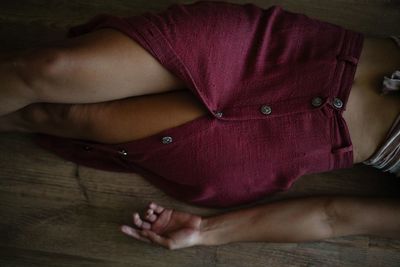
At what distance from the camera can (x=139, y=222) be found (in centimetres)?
Answer: 99

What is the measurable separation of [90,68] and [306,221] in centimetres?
61

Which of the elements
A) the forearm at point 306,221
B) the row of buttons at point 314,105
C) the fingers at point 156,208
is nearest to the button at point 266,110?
the row of buttons at point 314,105

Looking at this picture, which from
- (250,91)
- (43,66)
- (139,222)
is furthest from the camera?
(139,222)

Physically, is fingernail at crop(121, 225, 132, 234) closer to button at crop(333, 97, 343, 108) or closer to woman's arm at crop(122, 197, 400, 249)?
woman's arm at crop(122, 197, 400, 249)

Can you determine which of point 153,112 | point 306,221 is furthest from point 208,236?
point 153,112

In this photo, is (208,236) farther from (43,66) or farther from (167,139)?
(43,66)

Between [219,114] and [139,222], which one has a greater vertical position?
[219,114]

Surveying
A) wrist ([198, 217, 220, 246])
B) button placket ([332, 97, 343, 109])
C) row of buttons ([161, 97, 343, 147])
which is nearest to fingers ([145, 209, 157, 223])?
wrist ([198, 217, 220, 246])

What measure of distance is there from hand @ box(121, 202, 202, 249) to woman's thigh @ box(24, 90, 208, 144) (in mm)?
220

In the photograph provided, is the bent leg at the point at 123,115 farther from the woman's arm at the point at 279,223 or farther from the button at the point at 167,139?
the woman's arm at the point at 279,223

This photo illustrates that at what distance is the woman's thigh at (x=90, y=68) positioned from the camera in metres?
0.79

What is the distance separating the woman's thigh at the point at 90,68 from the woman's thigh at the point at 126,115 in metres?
0.05

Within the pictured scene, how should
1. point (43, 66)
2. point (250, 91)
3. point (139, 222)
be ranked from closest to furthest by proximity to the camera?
point (43, 66), point (250, 91), point (139, 222)

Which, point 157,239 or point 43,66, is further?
point 157,239
